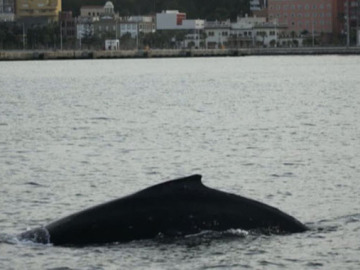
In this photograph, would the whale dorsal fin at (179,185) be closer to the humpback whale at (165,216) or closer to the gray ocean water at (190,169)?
the humpback whale at (165,216)

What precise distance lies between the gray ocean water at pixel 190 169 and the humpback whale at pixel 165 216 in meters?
0.27

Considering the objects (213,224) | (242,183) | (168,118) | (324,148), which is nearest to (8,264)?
(213,224)

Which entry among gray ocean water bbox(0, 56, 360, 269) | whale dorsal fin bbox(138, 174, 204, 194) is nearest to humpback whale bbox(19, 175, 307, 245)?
whale dorsal fin bbox(138, 174, 204, 194)

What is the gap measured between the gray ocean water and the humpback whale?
0.27 metres

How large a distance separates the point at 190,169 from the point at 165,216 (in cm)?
1481

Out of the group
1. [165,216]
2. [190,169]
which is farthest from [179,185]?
[190,169]

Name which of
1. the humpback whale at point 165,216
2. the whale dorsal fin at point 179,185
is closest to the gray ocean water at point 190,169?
the humpback whale at point 165,216

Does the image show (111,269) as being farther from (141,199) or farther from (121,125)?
(121,125)

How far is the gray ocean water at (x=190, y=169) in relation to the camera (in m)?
19.6

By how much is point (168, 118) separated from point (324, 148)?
73.2ft

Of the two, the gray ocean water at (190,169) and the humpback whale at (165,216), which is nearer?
the humpback whale at (165,216)

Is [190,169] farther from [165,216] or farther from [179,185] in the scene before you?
[179,185]

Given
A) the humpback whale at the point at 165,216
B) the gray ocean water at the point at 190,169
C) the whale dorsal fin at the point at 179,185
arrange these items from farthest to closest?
the gray ocean water at the point at 190,169 → the humpback whale at the point at 165,216 → the whale dorsal fin at the point at 179,185

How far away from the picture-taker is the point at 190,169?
111 feet
